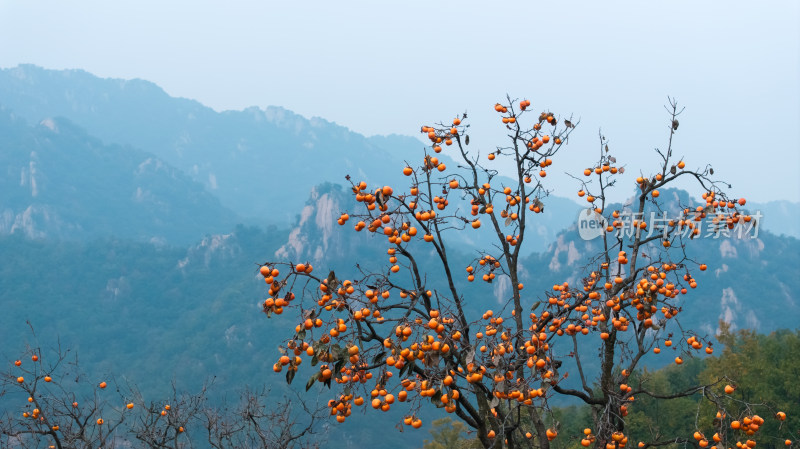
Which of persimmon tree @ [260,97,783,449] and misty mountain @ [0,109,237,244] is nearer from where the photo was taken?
persimmon tree @ [260,97,783,449]

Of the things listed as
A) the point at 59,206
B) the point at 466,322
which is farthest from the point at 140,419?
the point at 59,206

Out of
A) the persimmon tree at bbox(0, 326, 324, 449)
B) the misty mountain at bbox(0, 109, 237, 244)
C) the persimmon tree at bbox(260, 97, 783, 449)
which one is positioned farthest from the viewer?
the misty mountain at bbox(0, 109, 237, 244)

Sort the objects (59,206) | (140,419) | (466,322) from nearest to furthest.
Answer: (466,322)
(140,419)
(59,206)

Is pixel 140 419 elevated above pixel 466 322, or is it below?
above

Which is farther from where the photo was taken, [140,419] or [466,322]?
[140,419]

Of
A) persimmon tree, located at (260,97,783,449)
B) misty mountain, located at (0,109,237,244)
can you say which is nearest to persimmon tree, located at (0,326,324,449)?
persimmon tree, located at (260,97,783,449)

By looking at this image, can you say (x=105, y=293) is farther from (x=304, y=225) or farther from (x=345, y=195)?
(x=345, y=195)

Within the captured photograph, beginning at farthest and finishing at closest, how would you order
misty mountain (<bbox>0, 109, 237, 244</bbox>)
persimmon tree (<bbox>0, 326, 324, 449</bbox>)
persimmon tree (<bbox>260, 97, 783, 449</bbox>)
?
misty mountain (<bbox>0, 109, 237, 244</bbox>) → persimmon tree (<bbox>0, 326, 324, 449</bbox>) → persimmon tree (<bbox>260, 97, 783, 449</bbox>)

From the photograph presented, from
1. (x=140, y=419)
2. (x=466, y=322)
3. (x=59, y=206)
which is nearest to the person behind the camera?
(x=466, y=322)

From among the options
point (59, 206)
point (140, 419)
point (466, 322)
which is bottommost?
point (466, 322)

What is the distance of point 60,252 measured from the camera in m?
136

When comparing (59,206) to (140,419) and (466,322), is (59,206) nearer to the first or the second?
(140,419)

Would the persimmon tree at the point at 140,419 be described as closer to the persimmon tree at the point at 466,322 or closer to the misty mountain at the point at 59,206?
the persimmon tree at the point at 466,322

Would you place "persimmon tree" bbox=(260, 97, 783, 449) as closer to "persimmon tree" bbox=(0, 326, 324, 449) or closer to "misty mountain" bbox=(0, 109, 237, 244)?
"persimmon tree" bbox=(0, 326, 324, 449)
